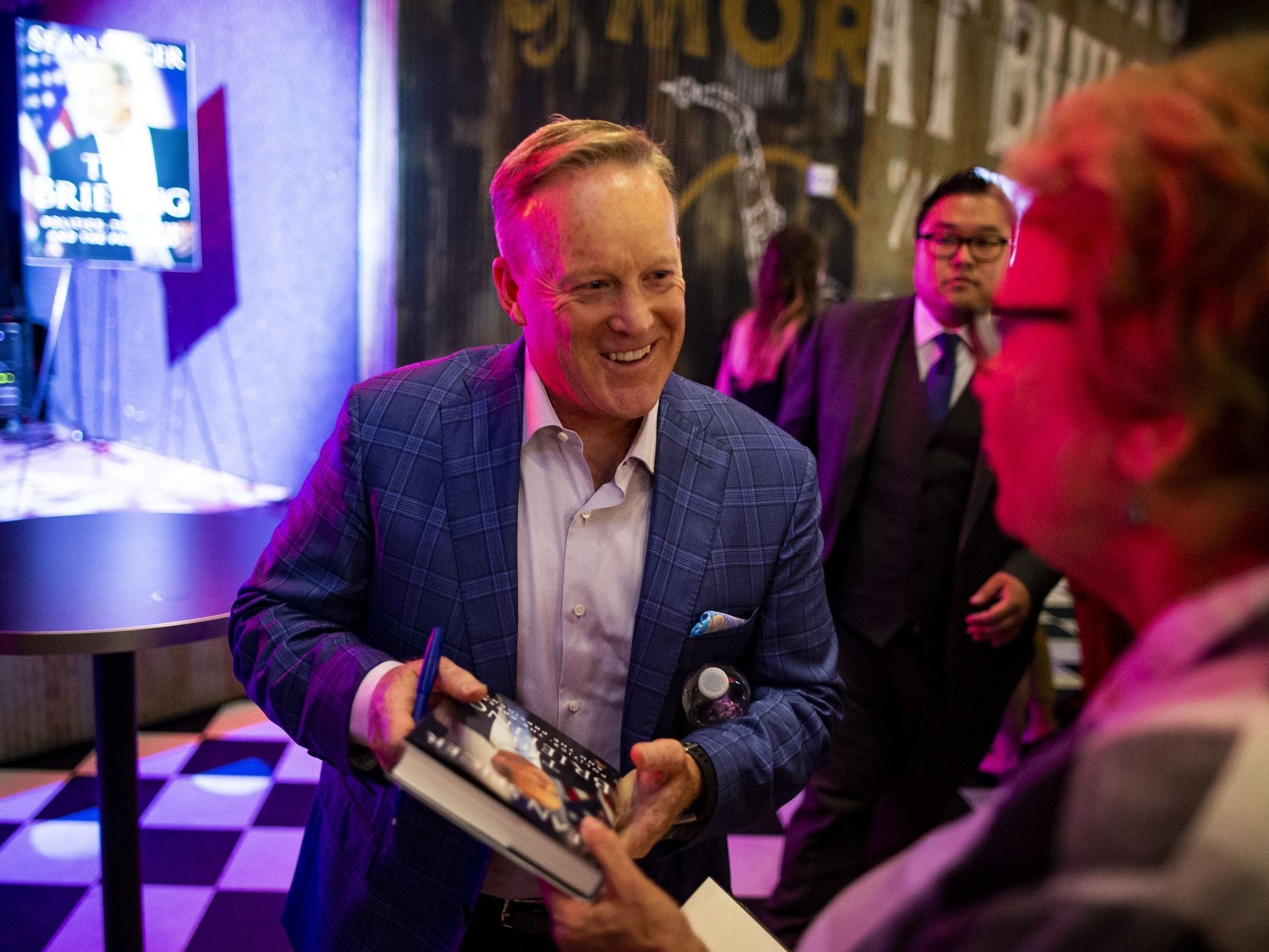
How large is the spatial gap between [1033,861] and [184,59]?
3.80 m

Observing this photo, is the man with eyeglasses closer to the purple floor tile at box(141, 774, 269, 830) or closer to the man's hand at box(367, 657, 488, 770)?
the man's hand at box(367, 657, 488, 770)

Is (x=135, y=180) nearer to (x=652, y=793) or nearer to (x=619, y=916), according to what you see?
(x=652, y=793)

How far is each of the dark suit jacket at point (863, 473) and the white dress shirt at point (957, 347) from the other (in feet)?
0.20

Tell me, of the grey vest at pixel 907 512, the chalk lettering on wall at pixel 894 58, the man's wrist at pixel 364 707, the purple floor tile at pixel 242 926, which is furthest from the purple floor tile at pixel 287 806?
the chalk lettering on wall at pixel 894 58

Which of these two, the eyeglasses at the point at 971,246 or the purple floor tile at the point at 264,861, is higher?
the eyeglasses at the point at 971,246

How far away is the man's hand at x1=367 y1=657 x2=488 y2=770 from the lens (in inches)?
41.4

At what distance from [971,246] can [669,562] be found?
4.76ft

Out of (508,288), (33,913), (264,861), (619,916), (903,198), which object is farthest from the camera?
(903,198)

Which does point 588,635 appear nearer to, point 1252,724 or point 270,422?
point 1252,724

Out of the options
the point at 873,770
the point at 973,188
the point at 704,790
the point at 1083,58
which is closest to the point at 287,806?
the point at 873,770

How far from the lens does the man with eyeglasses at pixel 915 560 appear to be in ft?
7.57

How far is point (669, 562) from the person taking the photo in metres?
1.34

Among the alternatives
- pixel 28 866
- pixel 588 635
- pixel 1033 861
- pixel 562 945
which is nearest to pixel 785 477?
pixel 588 635

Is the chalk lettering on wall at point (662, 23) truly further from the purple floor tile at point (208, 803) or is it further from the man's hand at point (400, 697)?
the man's hand at point (400, 697)
